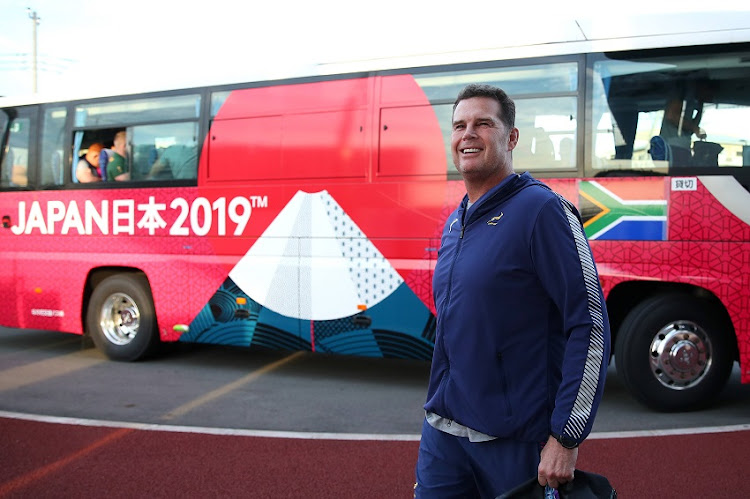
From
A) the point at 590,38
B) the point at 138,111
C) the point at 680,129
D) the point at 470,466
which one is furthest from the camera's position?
the point at 138,111

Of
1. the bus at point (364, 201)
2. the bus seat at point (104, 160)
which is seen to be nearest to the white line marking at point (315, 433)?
the bus at point (364, 201)

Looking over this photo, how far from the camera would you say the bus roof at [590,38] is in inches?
243

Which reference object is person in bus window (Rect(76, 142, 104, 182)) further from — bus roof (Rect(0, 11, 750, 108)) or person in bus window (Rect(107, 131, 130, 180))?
bus roof (Rect(0, 11, 750, 108))

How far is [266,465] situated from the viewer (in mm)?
4910

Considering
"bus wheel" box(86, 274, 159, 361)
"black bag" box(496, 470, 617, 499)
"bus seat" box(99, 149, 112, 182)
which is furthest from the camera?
"bus seat" box(99, 149, 112, 182)

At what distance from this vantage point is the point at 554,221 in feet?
7.33

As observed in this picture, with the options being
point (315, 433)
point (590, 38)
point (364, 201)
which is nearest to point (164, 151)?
point (364, 201)

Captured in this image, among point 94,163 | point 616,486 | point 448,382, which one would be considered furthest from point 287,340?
point 448,382

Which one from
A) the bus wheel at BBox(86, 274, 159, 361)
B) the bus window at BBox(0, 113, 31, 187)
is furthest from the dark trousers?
the bus window at BBox(0, 113, 31, 187)

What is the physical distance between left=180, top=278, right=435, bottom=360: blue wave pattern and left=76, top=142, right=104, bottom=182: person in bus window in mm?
2328

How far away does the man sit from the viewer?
7.08 ft

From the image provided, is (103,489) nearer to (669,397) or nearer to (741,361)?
(669,397)

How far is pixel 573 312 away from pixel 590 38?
5106 mm

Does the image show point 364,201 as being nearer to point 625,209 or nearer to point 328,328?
point 328,328
